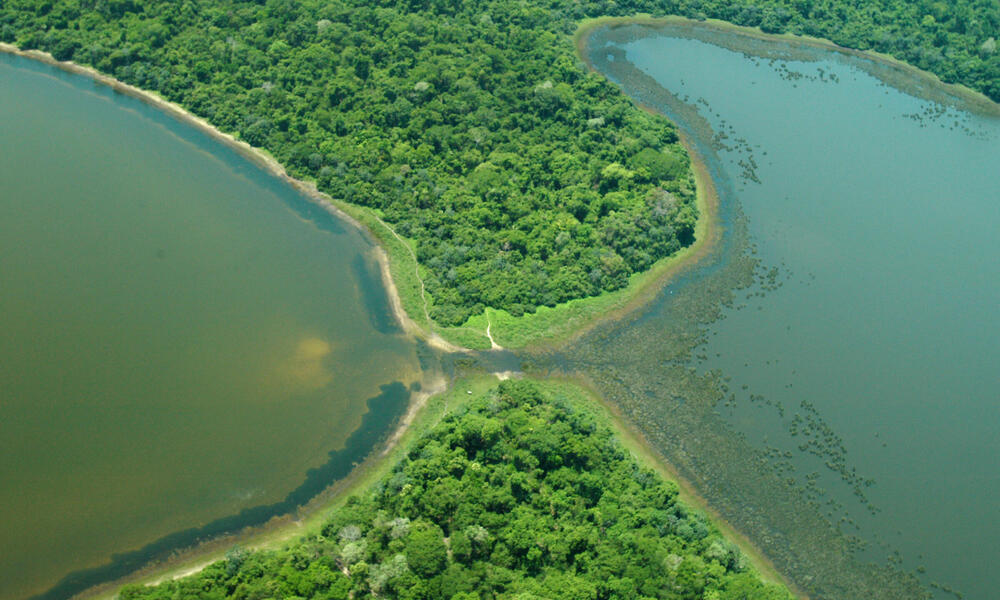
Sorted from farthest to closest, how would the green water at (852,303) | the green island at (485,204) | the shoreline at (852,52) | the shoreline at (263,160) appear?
the shoreline at (852,52)
the shoreline at (263,160)
the green water at (852,303)
the green island at (485,204)

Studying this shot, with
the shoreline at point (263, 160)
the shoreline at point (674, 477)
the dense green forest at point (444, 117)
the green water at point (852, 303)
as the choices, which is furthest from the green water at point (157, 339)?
the green water at point (852, 303)

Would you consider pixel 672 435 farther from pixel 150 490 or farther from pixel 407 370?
pixel 150 490

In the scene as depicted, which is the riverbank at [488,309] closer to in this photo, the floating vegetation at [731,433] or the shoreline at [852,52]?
the floating vegetation at [731,433]

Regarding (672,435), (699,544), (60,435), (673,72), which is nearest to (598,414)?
(672,435)

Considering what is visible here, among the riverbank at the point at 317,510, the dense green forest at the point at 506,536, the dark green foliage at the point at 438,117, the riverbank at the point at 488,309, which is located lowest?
the riverbank at the point at 317,510

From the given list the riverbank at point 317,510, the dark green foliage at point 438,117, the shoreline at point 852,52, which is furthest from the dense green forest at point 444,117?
the riverbank at point 317,510

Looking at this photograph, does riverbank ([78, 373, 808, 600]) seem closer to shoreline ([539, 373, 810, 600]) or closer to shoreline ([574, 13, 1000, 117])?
shoreline ([539, 373, 810, 600])

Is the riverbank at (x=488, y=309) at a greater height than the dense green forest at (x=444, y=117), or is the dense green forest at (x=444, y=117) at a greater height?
the dense green forest at (x=444, y=117)

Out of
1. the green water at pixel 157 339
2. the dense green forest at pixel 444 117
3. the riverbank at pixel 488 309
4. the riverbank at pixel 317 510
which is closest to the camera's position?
the riverbank at pixel 317 510

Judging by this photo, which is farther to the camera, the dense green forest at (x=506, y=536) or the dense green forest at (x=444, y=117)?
the dense green forest at (x=444, y=117)
